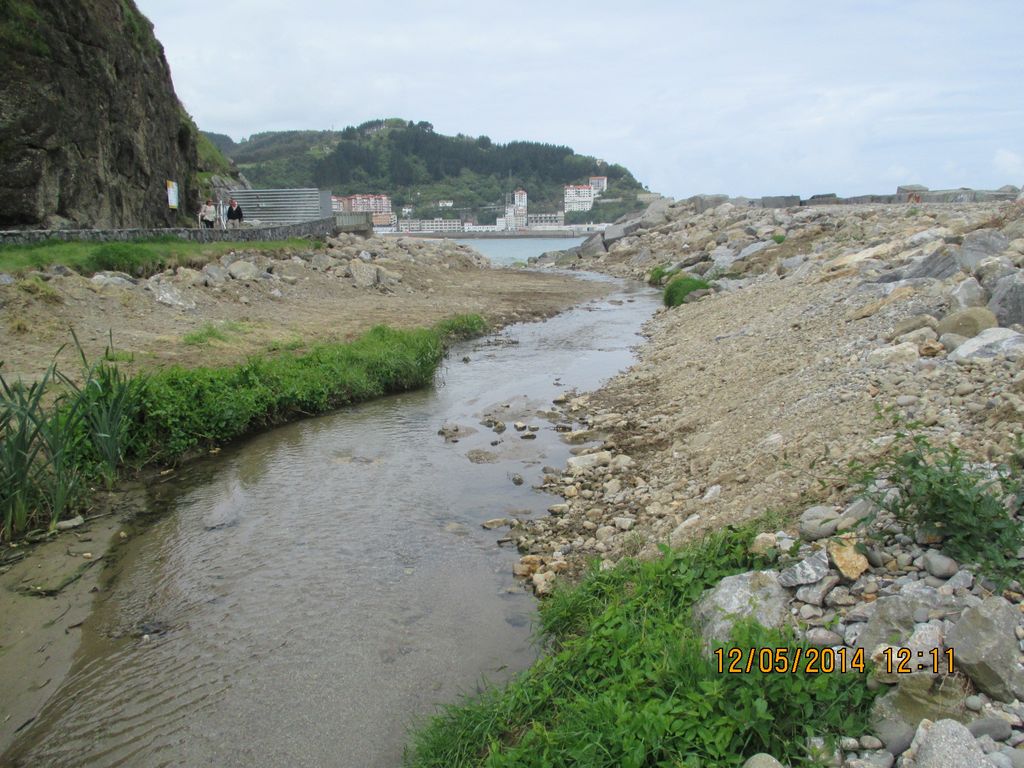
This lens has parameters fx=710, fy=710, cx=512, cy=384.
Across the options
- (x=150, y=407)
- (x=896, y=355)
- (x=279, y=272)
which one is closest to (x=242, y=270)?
(x=279, y=272)

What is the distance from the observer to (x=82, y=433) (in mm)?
9102

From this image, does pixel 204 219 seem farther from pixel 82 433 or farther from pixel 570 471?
pixel 570 471

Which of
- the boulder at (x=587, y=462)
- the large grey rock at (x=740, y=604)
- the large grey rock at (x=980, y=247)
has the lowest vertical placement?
the boulder at (x=587, y=462)

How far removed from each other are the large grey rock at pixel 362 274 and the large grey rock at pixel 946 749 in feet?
80.6

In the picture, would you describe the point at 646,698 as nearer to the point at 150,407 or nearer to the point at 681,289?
the point at 150,407

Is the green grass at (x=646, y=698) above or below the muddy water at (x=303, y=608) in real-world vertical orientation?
above

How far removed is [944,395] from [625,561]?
334 centimetres

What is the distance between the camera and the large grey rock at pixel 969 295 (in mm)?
8734

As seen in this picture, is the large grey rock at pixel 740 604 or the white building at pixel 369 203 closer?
the large grey rock at pixel 740 604

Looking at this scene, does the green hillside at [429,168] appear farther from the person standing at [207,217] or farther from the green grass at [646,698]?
the green grass at [646,698]

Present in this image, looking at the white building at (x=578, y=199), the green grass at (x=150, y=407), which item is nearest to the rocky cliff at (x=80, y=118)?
the green grass at (x=150, y=407)

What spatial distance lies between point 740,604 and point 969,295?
6551 millimetres

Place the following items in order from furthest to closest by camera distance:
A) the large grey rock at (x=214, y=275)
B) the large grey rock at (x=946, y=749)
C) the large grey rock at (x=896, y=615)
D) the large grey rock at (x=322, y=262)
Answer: the large grey rock at (x=322, y=262) → the large grey rock at (x=214, y=275) → the large grey rock at (x=896, y=615) → the large grey rock at (x=946, y=749)

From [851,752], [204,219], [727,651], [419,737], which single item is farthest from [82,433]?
[204,219]
